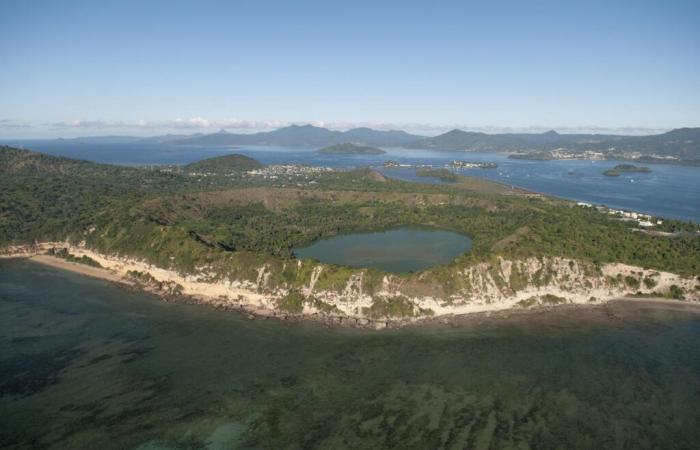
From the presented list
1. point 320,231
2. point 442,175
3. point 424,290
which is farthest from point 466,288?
point 442,175

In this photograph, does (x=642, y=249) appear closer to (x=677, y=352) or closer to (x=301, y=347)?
(x=677, y=352)

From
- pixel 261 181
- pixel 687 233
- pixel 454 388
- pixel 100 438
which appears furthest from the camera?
pixel 261 181

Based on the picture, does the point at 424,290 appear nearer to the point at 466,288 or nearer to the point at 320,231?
the point at 466,288

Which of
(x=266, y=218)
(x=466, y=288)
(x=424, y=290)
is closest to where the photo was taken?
(x=424, y=290)

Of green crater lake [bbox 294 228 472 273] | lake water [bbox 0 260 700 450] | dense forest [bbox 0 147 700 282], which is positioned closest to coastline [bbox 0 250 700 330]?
lake water [bbox 0 260 700 450]

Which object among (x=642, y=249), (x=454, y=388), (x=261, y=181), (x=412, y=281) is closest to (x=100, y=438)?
(x=454, y=388)

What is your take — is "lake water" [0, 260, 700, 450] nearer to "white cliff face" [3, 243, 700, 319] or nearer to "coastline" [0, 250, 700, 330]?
"coastline" [0, 250, 700, 330]
